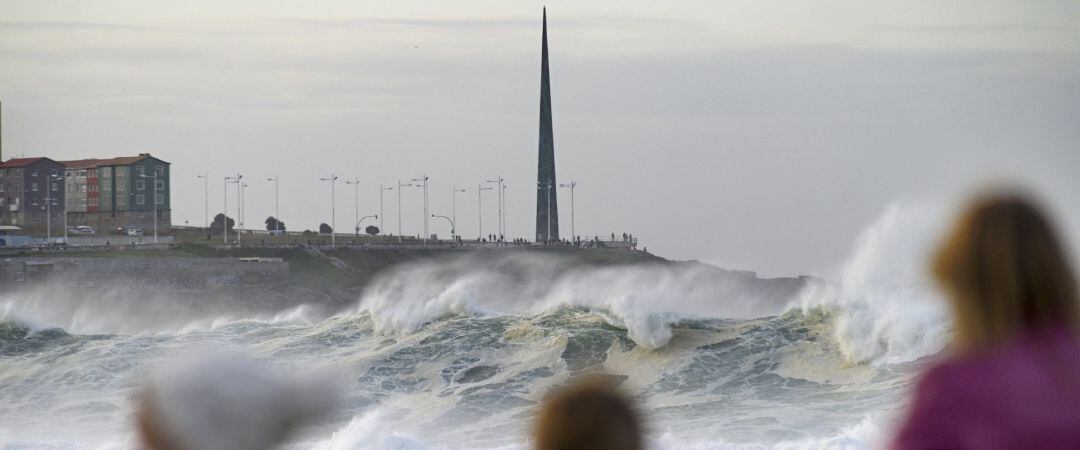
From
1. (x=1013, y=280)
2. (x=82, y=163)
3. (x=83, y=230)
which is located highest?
(x=82, y=163)

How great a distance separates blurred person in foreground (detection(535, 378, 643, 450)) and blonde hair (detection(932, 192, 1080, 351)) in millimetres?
582

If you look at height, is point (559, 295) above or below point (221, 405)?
below

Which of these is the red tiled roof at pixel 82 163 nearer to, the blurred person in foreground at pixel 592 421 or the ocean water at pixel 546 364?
the ocean water at pixel 546 364

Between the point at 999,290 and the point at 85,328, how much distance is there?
58.2 meters

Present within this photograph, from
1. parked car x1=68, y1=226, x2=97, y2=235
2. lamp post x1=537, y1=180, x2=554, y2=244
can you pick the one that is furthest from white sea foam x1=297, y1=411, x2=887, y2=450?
lamp post x1=537, y1=180, x2=554, y2=244

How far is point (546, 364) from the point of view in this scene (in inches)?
1055

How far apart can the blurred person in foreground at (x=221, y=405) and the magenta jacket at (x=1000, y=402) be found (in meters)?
0.96

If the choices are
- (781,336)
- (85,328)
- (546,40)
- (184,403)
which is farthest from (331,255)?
(184,403)

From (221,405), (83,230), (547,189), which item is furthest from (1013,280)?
(547,189)

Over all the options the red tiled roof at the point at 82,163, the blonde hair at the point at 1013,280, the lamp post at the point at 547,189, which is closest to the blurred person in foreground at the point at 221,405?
the blonde hair at the point at 1013,280

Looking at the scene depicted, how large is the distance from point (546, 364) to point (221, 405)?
80.3ft

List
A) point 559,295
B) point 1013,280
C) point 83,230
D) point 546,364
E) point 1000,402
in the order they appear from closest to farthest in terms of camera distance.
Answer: point 1000,402
point 1013,280
point 546,364
point 559,295
point 83,230

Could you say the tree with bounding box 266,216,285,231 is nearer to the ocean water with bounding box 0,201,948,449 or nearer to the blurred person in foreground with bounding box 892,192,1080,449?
the ocean water with bounding box 0,201,948,449

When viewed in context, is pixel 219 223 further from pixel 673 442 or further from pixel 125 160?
pixel 673 442
